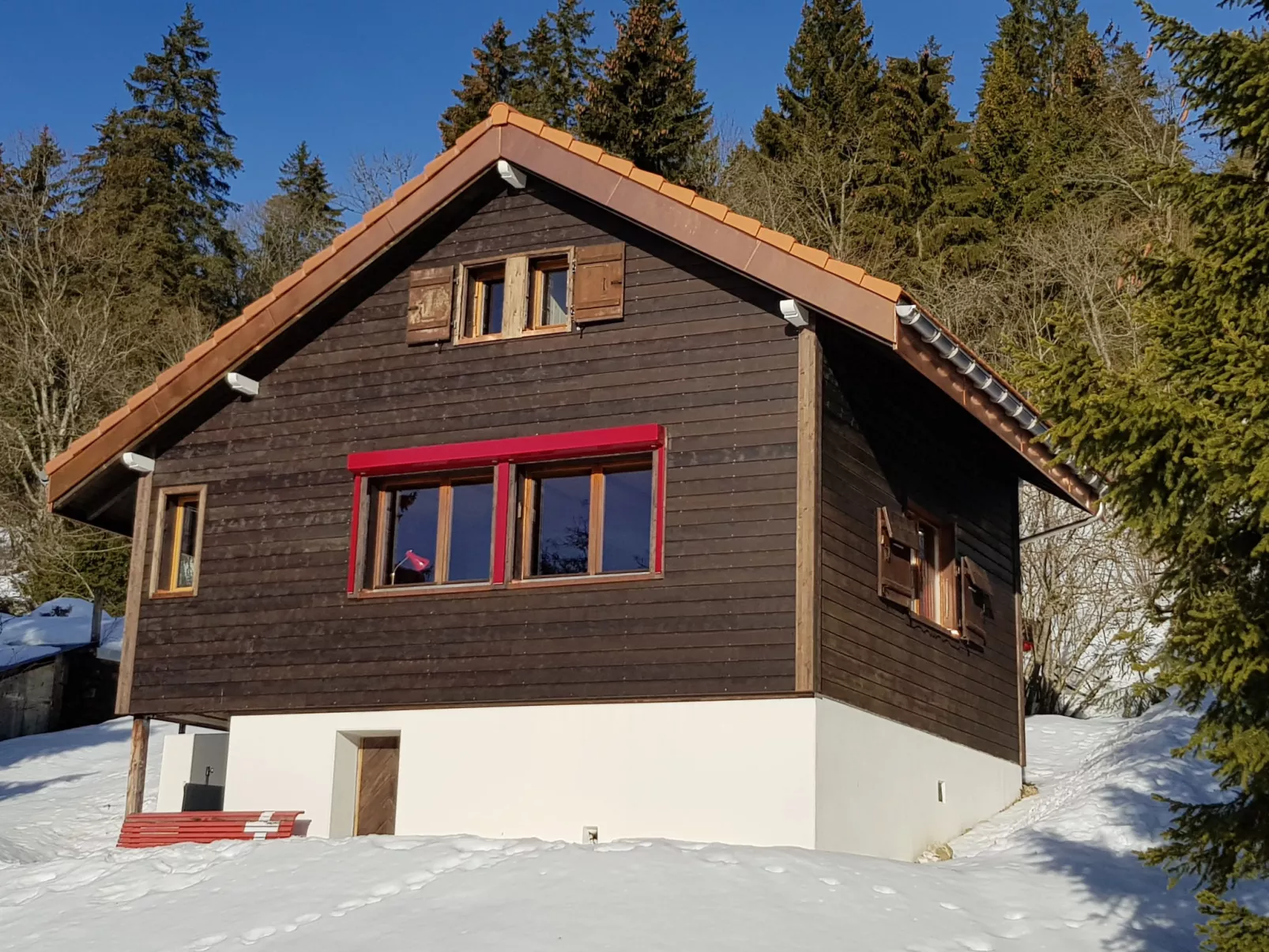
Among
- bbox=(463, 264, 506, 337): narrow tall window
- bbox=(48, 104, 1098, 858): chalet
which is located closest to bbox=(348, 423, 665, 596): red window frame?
bbox=(48, 104, 1098, 858): chalet

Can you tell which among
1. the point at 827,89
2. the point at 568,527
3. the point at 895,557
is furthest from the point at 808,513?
the point at 827,89

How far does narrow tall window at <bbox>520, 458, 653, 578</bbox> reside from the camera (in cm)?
1349

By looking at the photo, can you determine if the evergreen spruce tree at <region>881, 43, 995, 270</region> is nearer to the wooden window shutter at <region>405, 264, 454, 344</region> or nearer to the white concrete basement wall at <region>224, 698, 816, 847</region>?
the wooden window shutter at <region>405, 264, 454, 344</region>

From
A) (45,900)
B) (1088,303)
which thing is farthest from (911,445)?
(1088,303)

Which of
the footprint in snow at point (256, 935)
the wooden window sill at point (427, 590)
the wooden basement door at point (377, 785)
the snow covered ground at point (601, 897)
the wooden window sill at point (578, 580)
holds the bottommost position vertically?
the footprint in snow at point (256, 935)

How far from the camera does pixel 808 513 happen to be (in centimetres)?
1270

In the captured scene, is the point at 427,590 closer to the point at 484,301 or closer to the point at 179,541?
the point at 484,301

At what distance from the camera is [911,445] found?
49.7ft

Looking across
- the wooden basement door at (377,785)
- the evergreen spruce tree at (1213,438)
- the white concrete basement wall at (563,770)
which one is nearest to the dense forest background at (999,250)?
the evergreen spruce tree at (1213,438)

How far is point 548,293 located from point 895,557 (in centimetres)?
442

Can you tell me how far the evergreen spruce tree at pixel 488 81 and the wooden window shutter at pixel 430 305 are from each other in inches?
1148

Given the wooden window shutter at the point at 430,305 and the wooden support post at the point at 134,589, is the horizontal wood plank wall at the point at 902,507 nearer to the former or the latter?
the wooden window shutter at the point at 430,305

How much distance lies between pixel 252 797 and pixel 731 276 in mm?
6978

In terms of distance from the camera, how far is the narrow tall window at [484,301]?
1488cm
